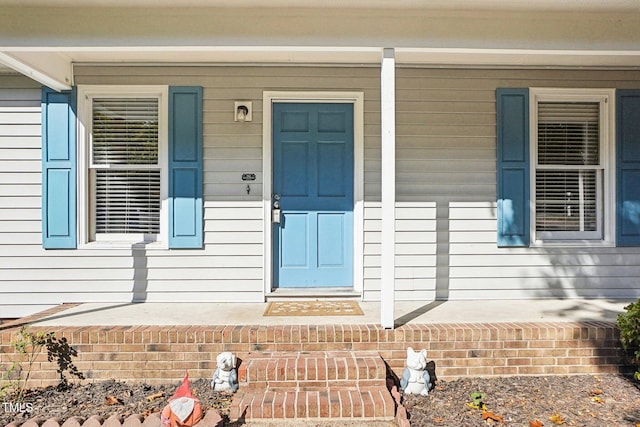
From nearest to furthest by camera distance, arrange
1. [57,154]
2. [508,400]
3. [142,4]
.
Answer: [508,400] → [142,4] → [57,154]

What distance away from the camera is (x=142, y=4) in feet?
10.1

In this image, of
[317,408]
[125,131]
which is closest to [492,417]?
[317,408]

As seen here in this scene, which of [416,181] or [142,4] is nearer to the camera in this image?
[142,4]

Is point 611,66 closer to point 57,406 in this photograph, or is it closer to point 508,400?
point 508,400

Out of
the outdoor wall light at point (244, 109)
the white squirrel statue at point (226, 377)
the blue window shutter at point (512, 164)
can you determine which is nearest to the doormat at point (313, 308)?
the white squirrel statue at point (226, 377)

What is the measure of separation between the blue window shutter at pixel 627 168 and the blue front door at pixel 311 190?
2626mm

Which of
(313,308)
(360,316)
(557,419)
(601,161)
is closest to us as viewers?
(557,419)

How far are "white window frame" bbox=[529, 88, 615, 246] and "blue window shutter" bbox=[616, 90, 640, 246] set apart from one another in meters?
0.05

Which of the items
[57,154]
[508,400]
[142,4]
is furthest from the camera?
[57,154]

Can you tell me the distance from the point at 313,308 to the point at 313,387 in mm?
1051

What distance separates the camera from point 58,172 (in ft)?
13.4

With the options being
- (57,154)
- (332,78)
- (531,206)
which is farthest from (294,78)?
(531,206)

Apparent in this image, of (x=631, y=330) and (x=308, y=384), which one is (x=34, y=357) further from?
(x=631, y=330)

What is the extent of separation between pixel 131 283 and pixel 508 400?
337cm
